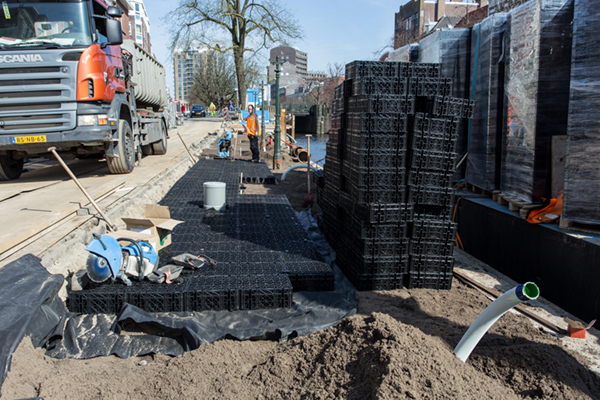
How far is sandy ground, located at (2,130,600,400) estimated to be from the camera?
111 inches

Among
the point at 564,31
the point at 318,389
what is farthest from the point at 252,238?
the point at 564,31

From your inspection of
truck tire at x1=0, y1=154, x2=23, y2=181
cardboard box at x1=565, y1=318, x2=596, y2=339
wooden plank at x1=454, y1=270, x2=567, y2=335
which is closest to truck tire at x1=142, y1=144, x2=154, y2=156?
truck tire at x1=0, y1=154, x2=23, y2=181

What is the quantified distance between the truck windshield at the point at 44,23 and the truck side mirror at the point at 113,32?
1.31ft

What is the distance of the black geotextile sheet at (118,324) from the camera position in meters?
3.56

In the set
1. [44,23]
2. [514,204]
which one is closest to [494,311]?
[514,204]

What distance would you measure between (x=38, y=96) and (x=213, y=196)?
3603mm

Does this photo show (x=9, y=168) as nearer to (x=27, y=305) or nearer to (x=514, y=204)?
(x=27, y=305)

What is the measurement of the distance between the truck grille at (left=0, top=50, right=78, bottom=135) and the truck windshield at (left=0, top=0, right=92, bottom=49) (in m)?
0.48

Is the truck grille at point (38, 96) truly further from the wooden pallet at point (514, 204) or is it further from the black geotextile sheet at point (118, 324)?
the wooden pallet at point (514, 204)

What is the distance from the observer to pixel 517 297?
2930 mm

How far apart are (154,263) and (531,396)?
3815 millimetres

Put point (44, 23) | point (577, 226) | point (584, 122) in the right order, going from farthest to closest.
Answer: point (44, 23) → point (577, 226) → point (584, 122)

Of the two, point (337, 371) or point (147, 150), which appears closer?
point (337, 371)

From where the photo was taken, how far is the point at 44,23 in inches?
306
